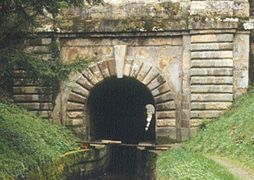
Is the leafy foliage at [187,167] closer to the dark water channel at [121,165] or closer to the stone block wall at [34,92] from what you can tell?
the dark water channel at [121,165]

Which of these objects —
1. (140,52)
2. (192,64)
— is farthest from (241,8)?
(140,52)

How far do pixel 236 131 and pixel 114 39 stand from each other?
541 centimetres

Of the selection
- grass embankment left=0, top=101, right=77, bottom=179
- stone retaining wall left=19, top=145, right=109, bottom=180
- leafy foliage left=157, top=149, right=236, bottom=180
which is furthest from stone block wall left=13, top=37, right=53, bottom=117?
leafy foliage left=157, top=149, right=236, bottom=180

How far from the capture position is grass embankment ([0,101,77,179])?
11867 millimetres

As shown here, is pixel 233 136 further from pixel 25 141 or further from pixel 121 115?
pixel 121 115

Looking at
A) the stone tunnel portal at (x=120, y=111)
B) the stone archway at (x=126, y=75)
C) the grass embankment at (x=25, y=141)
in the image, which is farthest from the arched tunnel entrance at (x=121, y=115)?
the grass embankment at (x=25, y=141)

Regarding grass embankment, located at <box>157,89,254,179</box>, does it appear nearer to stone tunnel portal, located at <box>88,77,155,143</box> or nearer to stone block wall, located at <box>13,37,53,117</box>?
A: stone tunnel portal, located at <box>88,77,155,143</box>

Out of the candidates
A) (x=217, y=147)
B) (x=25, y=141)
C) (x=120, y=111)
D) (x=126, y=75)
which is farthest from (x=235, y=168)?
(x=120, y=111)

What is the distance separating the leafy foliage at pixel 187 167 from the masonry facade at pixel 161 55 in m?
2.44

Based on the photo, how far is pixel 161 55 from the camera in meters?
17.2

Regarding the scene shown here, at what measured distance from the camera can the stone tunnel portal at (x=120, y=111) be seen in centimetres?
1997

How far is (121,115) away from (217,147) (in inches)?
410

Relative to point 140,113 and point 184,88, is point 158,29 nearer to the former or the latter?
point 184,88

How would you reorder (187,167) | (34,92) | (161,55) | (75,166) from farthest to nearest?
(34,92) → (161,55) → (75,166) → (187,167)
